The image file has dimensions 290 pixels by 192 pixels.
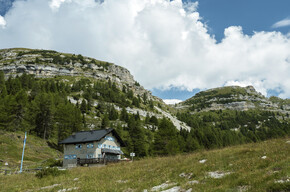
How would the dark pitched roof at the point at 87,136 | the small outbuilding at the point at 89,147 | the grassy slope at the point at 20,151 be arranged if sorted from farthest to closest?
the dark pitched roof at the point at 87,136 → the small outbuilding at the point at 89,147 → the grassy slope at the point at 20,151

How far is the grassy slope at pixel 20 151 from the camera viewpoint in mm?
42938

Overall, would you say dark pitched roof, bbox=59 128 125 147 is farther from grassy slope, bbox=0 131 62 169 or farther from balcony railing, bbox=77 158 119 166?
grassy slope, bbox=0 131 62 169

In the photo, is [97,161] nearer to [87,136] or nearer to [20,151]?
[87,136]

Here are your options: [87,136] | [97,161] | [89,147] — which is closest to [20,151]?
[87,136]

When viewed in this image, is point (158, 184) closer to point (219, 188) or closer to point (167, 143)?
point (219, 188)

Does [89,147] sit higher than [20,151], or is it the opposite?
[20,151]

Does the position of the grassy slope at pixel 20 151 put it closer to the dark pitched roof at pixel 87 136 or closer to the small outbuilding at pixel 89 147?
the small outbuilding at pixel 89 147

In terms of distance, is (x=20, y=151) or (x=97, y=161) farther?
(x=20, y=151)

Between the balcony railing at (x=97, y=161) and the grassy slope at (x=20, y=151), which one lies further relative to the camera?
the grassy slope at (x=20, y=151)

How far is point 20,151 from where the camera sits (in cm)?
4791

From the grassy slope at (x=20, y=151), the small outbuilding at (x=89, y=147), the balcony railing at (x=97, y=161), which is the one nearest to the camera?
the balcony railing at (x=97, y=161)

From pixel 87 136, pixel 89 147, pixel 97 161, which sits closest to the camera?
pixel 97 161

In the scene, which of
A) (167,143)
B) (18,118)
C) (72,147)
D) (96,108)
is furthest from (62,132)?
(96,108)

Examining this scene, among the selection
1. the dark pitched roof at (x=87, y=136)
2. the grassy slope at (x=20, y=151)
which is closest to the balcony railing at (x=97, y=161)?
the dark pitched roof at (x=87, y=136)
